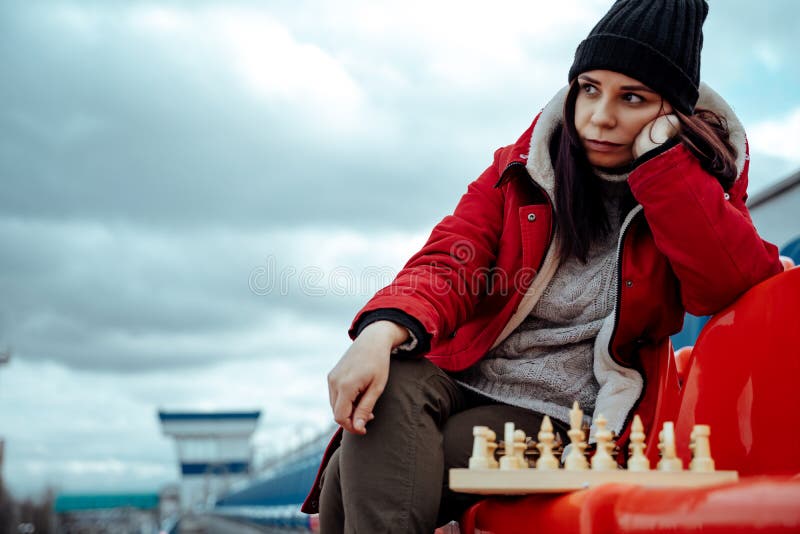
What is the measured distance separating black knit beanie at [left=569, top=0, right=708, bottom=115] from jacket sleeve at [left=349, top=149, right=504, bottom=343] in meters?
0.44

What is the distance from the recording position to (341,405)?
1.70 meters

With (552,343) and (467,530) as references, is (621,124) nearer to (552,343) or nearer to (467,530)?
(552,343)

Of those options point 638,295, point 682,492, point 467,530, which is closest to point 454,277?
point 638,295

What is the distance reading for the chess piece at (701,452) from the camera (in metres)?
1.37

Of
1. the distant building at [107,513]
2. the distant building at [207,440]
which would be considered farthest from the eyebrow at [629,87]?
the distant building at [207,440]

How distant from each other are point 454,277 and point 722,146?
626 mm

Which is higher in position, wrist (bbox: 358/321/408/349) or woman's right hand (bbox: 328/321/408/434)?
Result: wrist (bbox: 358/321/408/349)

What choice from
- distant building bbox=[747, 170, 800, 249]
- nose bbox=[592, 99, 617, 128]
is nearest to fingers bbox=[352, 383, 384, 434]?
nose bbox=[592, 99, 617, 128]

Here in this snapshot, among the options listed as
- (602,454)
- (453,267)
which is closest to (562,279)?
(453,267)

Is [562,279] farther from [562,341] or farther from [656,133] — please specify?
[656,133]

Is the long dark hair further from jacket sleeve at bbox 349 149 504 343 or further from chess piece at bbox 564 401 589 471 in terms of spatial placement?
chess piece at bbox 564 401 589 471

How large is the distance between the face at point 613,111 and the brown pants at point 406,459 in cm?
59

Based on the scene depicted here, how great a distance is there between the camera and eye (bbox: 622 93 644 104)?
185 cm

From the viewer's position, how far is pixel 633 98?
1857 millimetres
